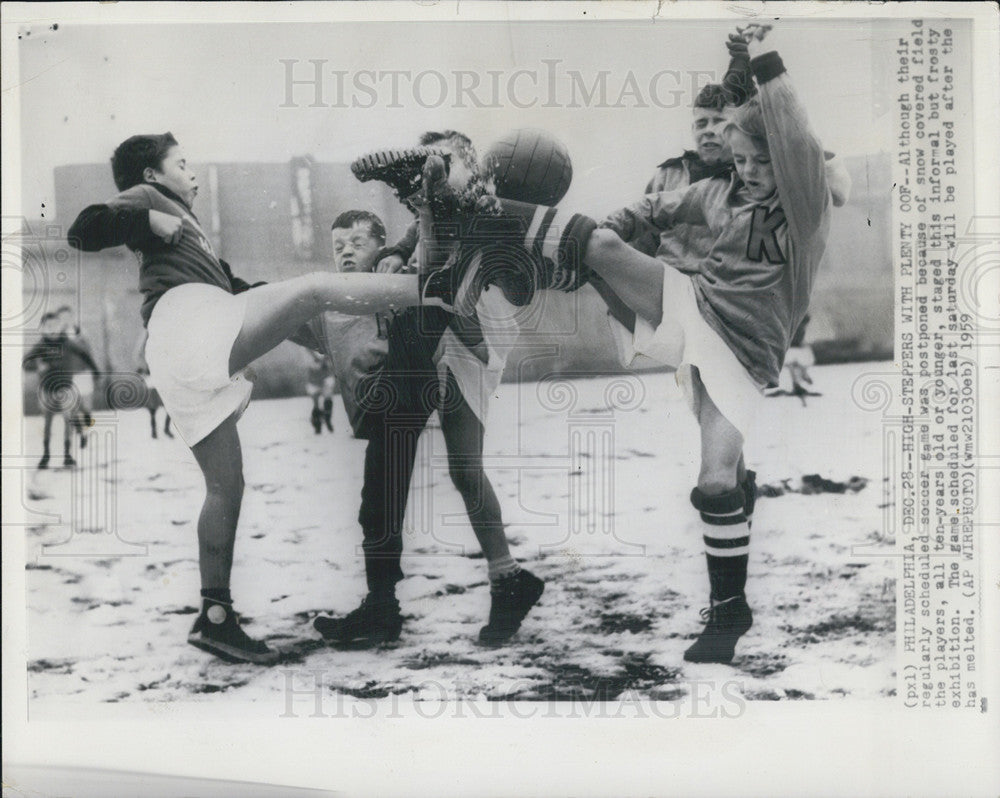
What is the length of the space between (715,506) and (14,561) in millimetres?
2089

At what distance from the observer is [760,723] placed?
3166mm

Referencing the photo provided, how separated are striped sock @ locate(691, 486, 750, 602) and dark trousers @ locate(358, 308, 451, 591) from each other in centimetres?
85

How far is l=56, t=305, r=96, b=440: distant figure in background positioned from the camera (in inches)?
125

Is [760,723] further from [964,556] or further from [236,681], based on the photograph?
[236,681]

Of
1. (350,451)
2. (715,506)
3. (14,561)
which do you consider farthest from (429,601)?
(14,561)

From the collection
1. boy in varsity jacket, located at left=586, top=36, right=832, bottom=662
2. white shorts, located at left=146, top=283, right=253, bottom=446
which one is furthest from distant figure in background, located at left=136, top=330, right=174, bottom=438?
boy in varsity jacket, located at left=586, top=36, right=832, bottom=662

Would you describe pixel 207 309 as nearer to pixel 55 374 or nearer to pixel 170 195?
pixel 170 195

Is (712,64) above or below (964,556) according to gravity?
above

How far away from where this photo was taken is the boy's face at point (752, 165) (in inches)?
123

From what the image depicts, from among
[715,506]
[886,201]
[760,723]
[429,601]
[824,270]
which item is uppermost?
[886,201]

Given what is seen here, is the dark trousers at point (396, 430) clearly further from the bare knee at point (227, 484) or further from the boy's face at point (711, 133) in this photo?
the boy's face at point (711, 133)

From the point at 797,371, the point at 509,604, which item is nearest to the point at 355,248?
the point at 509,604

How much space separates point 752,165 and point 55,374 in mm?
2165

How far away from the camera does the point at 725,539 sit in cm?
313
